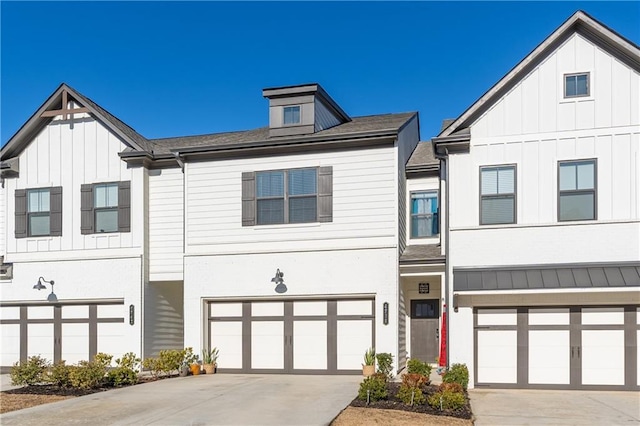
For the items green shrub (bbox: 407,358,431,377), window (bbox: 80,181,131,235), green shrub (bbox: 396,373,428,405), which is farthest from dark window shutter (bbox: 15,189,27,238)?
green shrub (bbox: 396,373,428,405)

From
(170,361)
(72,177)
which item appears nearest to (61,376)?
(170,361)

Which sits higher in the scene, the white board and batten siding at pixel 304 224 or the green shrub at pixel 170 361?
the white board and batten siding at pixel 304 224

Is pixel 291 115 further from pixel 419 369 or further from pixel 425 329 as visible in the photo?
pixel 419 369

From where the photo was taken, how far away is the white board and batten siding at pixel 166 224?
20.6 metres

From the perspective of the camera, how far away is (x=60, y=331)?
21094mm

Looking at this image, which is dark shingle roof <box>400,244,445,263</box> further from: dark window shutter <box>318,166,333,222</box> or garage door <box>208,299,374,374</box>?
dark window shutter <box>318,166,333,222</box>

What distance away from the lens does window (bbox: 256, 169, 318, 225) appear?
19062mm

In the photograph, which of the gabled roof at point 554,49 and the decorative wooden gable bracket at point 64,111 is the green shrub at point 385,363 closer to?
the gabled roof at point 554,49

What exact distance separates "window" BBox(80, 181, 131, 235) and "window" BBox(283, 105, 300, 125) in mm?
5350

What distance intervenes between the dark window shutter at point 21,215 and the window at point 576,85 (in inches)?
662

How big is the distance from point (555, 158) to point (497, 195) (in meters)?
1.67

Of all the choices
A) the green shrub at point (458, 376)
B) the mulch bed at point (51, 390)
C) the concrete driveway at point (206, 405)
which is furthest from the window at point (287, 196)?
the mulch bed at point (51, 390)

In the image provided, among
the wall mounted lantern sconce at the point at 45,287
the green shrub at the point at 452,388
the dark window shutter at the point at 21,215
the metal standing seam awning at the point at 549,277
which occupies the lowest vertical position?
the green shrub at the point at 452,388

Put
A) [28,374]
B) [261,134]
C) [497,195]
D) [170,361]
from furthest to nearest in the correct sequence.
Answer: [261,134] → [170,361] → [497,195] → [28,374]
